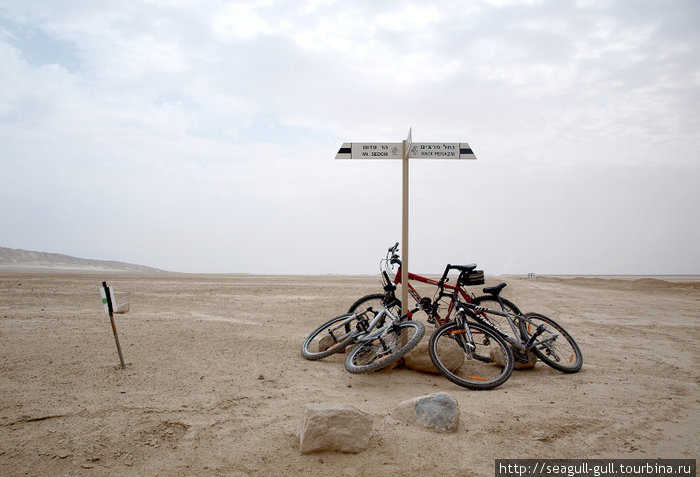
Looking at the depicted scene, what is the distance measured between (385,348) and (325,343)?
1432 millimetres

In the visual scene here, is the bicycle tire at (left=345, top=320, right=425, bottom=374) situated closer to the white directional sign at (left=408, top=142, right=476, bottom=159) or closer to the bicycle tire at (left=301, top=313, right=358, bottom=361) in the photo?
the bicycle tire at (left=301, top=313, right=358, bottom=361)

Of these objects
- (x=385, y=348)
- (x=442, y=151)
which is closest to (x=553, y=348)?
(x=385, y=348)

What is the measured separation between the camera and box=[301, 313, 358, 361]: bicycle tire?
23.4 ft

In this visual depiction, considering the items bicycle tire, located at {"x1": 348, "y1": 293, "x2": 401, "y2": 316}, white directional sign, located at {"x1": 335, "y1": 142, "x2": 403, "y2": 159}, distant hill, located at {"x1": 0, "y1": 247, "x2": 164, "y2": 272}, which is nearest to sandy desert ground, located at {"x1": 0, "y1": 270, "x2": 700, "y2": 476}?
bicycle tire, located at {"x1": 348, "y1": 293, "x2": 401, "y2": 316}

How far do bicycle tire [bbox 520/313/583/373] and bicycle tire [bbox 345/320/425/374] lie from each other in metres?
1.85

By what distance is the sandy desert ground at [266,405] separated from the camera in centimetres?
383

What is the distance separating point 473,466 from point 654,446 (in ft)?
5.87

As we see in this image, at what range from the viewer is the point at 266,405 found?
4.98 meters

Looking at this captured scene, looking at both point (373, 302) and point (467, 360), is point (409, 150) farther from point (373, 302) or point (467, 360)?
point (467, 360)

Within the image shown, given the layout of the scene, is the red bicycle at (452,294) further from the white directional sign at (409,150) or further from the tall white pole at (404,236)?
the white directional sign at (409,150)

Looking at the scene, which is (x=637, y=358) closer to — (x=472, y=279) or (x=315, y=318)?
(x=472, y=279)

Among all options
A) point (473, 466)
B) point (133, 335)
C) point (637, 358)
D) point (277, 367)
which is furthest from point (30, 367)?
point (637, 358)

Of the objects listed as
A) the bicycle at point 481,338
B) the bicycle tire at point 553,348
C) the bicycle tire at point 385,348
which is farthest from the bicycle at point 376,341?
the bicycle tire at point 553,348

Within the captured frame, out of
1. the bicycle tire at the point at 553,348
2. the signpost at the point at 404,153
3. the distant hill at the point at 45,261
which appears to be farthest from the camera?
the distant hill at the point at 45,261
